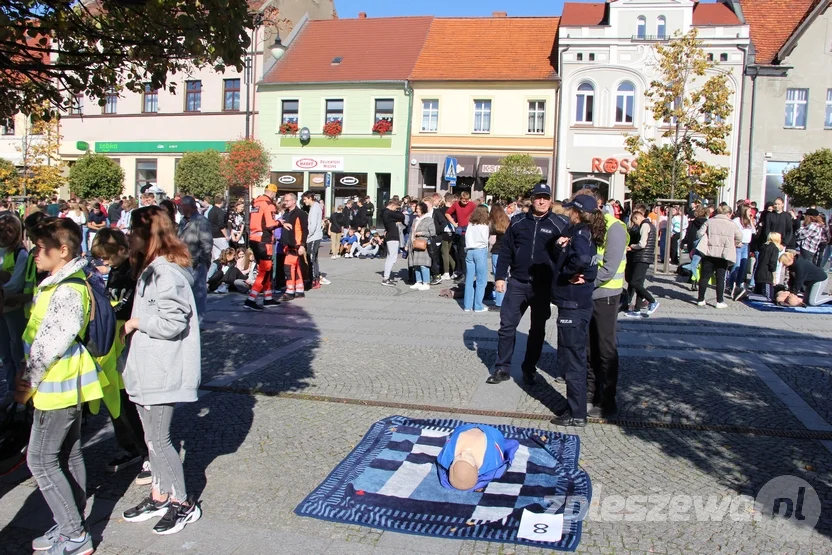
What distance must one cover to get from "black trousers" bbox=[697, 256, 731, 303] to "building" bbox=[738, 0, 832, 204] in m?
20.6

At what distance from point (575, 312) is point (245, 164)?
30.2 meters

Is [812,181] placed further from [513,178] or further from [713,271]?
[713,271]

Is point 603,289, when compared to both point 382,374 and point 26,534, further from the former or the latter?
point 26,534

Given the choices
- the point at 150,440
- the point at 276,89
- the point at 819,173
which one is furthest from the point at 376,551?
the point at 276,89

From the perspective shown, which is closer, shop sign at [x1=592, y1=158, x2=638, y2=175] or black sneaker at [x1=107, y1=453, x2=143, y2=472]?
black sneaker at [x1=107, y1=453, x2=143, y2=472]

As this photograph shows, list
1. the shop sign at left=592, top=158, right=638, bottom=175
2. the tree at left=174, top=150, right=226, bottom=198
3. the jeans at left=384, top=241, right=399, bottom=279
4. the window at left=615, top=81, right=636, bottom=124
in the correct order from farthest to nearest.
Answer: the tree at left=174, top=150, right=226, bottom=198, the window at left=615, top=81, right=636, bottom=124, the shop sign at left=592, top=158, right=638, bottom=175, the jeans at left=384, top=241, right=399, bottom=279

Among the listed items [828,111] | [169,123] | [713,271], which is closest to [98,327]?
[713,271]

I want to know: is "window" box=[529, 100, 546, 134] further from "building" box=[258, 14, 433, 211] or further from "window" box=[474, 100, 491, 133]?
"building" box=[258, 14, 433, 211]

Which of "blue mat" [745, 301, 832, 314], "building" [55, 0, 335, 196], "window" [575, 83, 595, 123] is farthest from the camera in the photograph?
"building" [55, 0, 335, 196]

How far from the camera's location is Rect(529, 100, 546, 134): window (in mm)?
33969

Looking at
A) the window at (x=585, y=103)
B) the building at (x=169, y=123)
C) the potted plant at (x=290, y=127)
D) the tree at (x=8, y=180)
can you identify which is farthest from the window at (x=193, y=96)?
the window at (x=585, y=103)

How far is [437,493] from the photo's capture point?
470 cm

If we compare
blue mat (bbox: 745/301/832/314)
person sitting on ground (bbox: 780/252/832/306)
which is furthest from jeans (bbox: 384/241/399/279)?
person sitting on ground (bbox: 780/252/832/306)

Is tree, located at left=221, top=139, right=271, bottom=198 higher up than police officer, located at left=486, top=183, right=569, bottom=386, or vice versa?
tree, located at left=221, top=139, right=271, bottom=198
